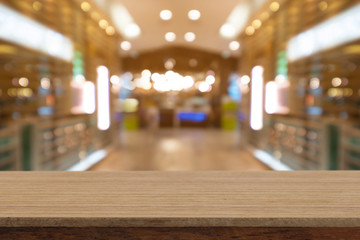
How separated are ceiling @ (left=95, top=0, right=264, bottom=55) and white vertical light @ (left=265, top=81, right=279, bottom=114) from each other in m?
1.59

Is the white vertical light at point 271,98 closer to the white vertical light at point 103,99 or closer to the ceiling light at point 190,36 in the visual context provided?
the white vertical light at point 103,99

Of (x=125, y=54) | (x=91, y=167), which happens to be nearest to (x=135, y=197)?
(x=91, y=167)

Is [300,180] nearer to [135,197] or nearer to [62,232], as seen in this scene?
[135,197]

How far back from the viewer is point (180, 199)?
0.68 m

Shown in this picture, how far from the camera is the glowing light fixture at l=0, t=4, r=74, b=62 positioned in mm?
3385

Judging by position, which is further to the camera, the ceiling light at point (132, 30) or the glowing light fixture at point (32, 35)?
the ceiling light at point (132, 30)

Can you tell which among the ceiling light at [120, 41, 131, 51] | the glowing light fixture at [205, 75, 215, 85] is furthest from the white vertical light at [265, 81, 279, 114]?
the glowing light fixture at [205, 75, 215, 85]

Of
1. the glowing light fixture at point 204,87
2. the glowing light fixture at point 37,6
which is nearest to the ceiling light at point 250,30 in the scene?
the glowing light fixture at point 37,6

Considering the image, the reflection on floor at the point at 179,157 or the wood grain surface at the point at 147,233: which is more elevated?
the wood grain surface at the point at 147,233

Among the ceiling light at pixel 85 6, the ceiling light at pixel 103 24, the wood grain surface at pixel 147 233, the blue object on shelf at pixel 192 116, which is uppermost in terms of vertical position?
the ceiling light at pixel 103 24

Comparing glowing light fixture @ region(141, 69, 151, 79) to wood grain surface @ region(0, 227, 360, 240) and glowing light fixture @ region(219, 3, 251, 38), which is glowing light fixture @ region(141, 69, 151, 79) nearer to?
glowing light fixture @ region(219, 3, 251, 38)

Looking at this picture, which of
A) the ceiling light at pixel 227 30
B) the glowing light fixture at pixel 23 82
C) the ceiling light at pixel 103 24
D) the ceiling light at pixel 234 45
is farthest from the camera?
the ceiling light at pixel 234 45

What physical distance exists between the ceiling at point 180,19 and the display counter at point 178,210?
5102 millimetres

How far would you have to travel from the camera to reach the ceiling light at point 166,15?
6976 millimetres
